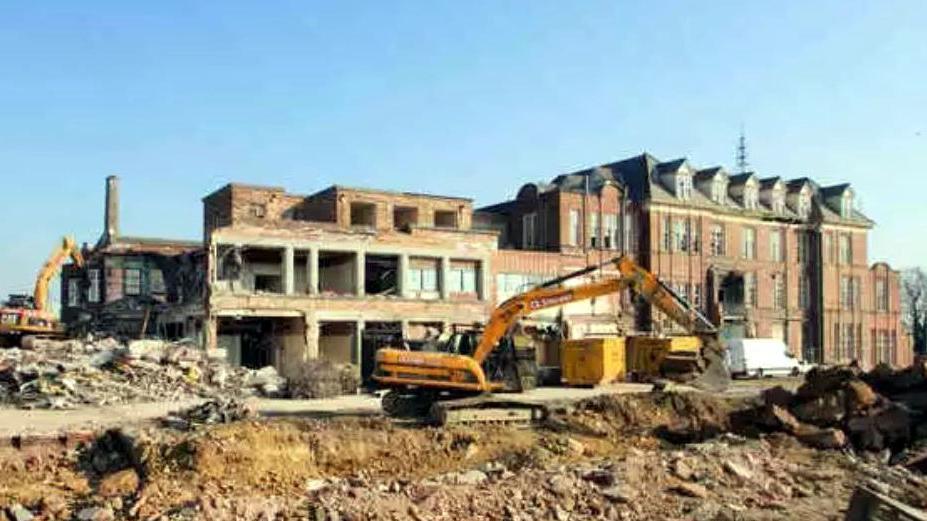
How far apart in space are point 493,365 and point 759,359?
27.4 meters

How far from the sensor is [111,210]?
49.7 meters

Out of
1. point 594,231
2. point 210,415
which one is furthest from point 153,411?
point 594,231

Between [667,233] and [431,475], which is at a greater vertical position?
[667,233]

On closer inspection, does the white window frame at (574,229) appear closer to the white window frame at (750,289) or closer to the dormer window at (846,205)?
the white window frame at (750,289)

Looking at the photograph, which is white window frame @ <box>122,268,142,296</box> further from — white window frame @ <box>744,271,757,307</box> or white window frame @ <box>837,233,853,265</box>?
white window frame @ <box>837,233,853,265</box>

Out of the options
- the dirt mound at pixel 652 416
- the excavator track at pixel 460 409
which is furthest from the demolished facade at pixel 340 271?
the excavator track at pixel 460 409

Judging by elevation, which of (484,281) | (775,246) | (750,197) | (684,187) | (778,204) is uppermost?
(684,187)

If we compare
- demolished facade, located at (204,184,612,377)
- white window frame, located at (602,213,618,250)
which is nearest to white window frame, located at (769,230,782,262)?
white window frame, located at (602,213,618,250)

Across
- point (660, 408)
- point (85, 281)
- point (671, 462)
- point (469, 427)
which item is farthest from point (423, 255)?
point (671, 462)

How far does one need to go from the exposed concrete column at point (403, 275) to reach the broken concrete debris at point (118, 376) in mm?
10190

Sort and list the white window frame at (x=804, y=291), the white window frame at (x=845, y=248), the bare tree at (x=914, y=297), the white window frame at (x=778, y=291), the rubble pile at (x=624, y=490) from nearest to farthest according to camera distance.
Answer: the rubble pile at (x=624, y=490) → the white window frame at (x=778, y=291) → the white window frame at (x=804, y=291) → the white window frame at (x=845, y=248) → the bare tree at (x=914, y=297)

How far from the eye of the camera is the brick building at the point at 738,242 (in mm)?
53531

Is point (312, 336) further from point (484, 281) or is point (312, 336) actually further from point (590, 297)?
point (590, 297)

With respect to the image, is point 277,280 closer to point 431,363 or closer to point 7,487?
point 431,363
